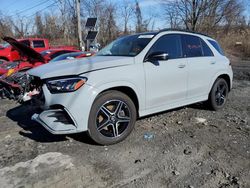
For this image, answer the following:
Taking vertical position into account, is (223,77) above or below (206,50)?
below

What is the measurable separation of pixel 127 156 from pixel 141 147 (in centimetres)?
36

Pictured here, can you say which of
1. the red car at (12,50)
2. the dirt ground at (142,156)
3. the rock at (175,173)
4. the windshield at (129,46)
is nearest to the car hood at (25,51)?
the dirt ground at (142,156)

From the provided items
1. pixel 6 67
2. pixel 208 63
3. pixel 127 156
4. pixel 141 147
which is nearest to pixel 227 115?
pixel 208 63

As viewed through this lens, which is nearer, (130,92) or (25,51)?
(130,92)

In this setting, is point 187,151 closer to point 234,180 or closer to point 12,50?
point 234,180

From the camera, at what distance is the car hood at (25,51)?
6.79 metres

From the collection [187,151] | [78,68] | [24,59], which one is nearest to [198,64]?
[187,151]

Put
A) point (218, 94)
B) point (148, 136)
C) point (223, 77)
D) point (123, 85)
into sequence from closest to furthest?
point (123, 85)
point (148, 136)
point (218, 94)
point (223, 77)

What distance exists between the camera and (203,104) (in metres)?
5.99

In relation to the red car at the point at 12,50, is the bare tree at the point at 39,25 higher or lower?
higher

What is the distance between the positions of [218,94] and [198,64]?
1.12 meters

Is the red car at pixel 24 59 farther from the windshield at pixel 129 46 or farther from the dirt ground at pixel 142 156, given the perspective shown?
the windshield at pixel 129 46

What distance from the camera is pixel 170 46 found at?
4652mm

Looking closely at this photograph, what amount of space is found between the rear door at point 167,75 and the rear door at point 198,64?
0.19 metres
